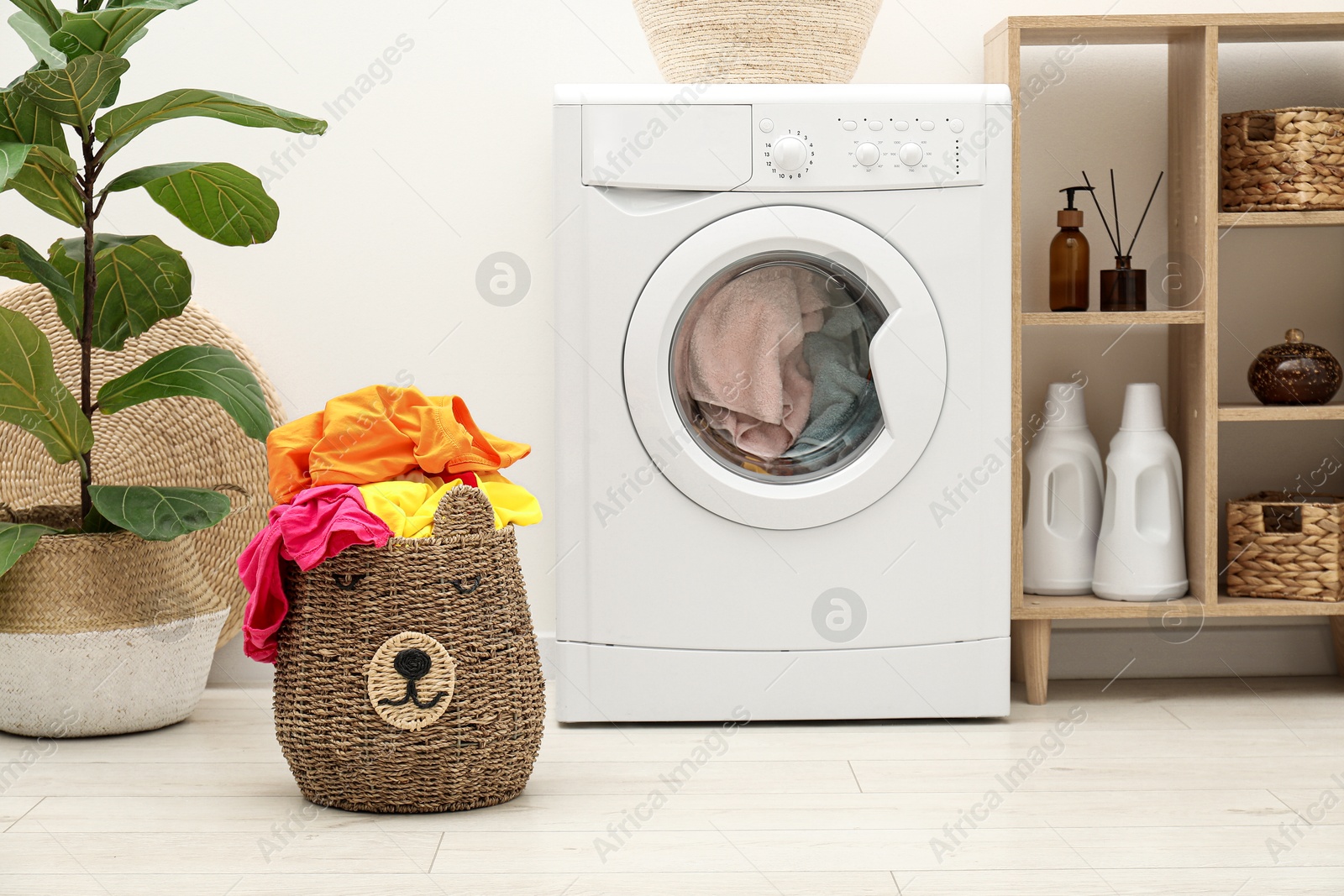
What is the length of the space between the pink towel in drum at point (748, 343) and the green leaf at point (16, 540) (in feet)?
2.90

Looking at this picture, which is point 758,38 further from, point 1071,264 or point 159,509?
point 159,509

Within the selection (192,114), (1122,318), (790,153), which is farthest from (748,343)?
(192,114)

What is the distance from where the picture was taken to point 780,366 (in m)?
1.70

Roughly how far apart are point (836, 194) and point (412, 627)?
839 millimetres

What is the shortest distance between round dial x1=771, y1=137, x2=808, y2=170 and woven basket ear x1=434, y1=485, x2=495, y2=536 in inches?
25.9

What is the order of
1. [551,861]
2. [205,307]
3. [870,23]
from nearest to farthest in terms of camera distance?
1. [551,861]
2. [870,23]
3. [205,307]

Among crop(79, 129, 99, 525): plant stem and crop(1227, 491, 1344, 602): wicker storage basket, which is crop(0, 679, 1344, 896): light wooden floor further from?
crop(79, 129, 99, 525): plant stem

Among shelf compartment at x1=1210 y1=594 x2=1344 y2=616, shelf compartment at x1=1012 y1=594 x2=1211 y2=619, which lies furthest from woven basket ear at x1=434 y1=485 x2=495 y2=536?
shelf compartment at x1=1210 y1=594 x2=1344 y2=616

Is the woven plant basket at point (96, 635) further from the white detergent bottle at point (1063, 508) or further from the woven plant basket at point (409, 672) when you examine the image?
the white detergent bottle at point (1063, 508)

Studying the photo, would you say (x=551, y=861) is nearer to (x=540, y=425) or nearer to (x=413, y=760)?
(x=413, y=760)

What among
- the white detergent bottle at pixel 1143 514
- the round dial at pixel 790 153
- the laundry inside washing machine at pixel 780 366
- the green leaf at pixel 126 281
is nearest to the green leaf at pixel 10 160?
the green leaf at pixel 126 281

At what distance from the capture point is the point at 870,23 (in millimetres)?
1800

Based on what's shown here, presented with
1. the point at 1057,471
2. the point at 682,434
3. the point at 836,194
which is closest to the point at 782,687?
the point at 682,434

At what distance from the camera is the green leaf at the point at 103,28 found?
1.40 metres
